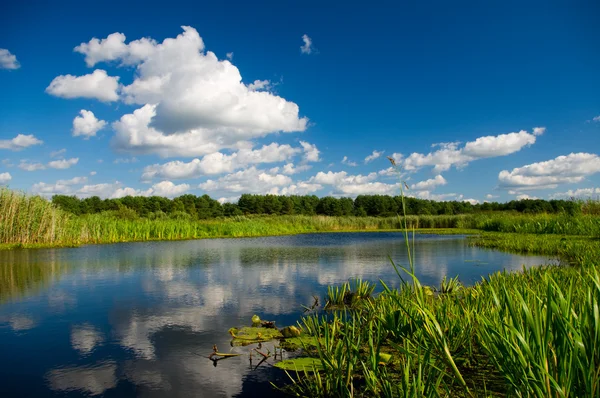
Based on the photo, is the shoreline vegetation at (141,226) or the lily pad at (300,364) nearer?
the lily pad at (300,364)

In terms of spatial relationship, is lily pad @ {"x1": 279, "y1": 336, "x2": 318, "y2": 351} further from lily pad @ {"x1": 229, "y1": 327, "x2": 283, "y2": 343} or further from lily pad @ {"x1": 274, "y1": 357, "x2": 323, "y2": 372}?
lily pad @ {"x1": 274, "y1": 357, "x2": 323, "y2": 372}

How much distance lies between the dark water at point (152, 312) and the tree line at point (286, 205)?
4718cm

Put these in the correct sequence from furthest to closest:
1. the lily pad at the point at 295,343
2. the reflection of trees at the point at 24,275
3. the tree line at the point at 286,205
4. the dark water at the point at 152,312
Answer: the tree line at the point at 286,205 → the reflection of trees at the point at 24,275 → the lily pad at the point at 295,343 → the dark water at the point at 152,312

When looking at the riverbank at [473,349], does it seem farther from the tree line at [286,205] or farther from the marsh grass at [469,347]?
the tree line at [286,205]

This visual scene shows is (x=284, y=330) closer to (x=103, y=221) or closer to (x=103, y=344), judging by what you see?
(x=103, y=344)

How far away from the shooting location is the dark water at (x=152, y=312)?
4352mm

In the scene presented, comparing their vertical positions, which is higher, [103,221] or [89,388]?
[103,221]

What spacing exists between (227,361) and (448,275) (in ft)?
25.7

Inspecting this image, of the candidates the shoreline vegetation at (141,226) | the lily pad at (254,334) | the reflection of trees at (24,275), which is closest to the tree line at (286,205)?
the shoreline vegetation at (141,226)

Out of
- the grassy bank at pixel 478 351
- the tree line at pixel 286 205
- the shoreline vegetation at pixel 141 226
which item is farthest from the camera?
the tree line at pixel 286 205

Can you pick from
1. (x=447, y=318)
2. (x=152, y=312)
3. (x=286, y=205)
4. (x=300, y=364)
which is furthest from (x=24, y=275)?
(x=286, y=205)

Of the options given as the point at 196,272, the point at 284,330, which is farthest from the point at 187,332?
the point at 196,272

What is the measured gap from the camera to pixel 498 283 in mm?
6512

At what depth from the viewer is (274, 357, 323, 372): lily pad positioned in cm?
438
